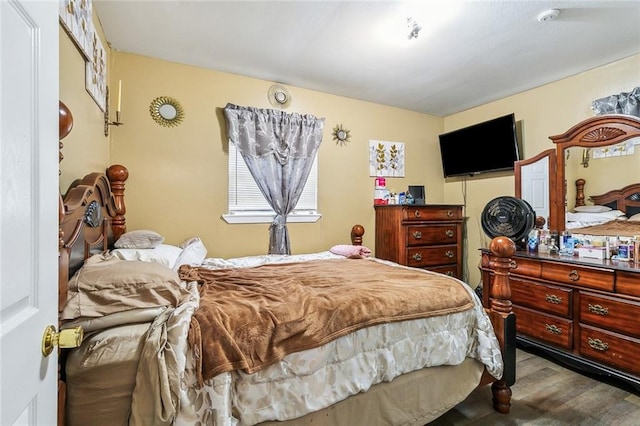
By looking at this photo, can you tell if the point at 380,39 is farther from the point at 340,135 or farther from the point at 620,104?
the point at 620,104

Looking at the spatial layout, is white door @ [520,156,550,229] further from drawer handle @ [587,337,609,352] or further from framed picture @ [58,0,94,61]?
framed picture @ [58,0,94,61]

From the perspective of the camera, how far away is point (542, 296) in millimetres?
2449

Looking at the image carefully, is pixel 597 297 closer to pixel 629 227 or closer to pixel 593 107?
pixel 629 227

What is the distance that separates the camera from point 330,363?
1.31 m

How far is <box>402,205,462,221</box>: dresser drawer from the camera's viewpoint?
3302mm

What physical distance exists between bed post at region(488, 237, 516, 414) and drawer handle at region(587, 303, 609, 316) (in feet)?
3.02

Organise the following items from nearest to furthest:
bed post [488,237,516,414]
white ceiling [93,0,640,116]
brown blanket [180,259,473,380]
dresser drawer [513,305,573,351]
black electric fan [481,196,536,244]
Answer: brown blanket [180,259,473,380], bed post [488,237,516,414], white ceiling [93,0,640,116], dresser drawer [513,305,573,351], black electric fan [481,196,536,244]

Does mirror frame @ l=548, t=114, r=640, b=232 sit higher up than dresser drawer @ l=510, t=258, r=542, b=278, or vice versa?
mirror frame @ l=548, t=114, r=640, b=232

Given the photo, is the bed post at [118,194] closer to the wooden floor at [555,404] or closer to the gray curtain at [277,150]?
the gray curtain at [277,150]

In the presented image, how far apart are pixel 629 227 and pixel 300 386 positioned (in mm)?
2843

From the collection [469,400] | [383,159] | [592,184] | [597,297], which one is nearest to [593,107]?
[592,184]

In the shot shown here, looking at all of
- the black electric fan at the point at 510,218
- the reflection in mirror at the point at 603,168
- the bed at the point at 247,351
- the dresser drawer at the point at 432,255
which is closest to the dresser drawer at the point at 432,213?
the dresser drawer at the point at 432,255

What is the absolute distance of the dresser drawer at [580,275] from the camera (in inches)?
82.4

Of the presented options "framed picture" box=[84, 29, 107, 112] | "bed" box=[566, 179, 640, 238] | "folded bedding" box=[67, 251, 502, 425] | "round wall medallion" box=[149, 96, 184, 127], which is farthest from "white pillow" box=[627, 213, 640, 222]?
"framed picture" box=[84, 29, 107, 112]
